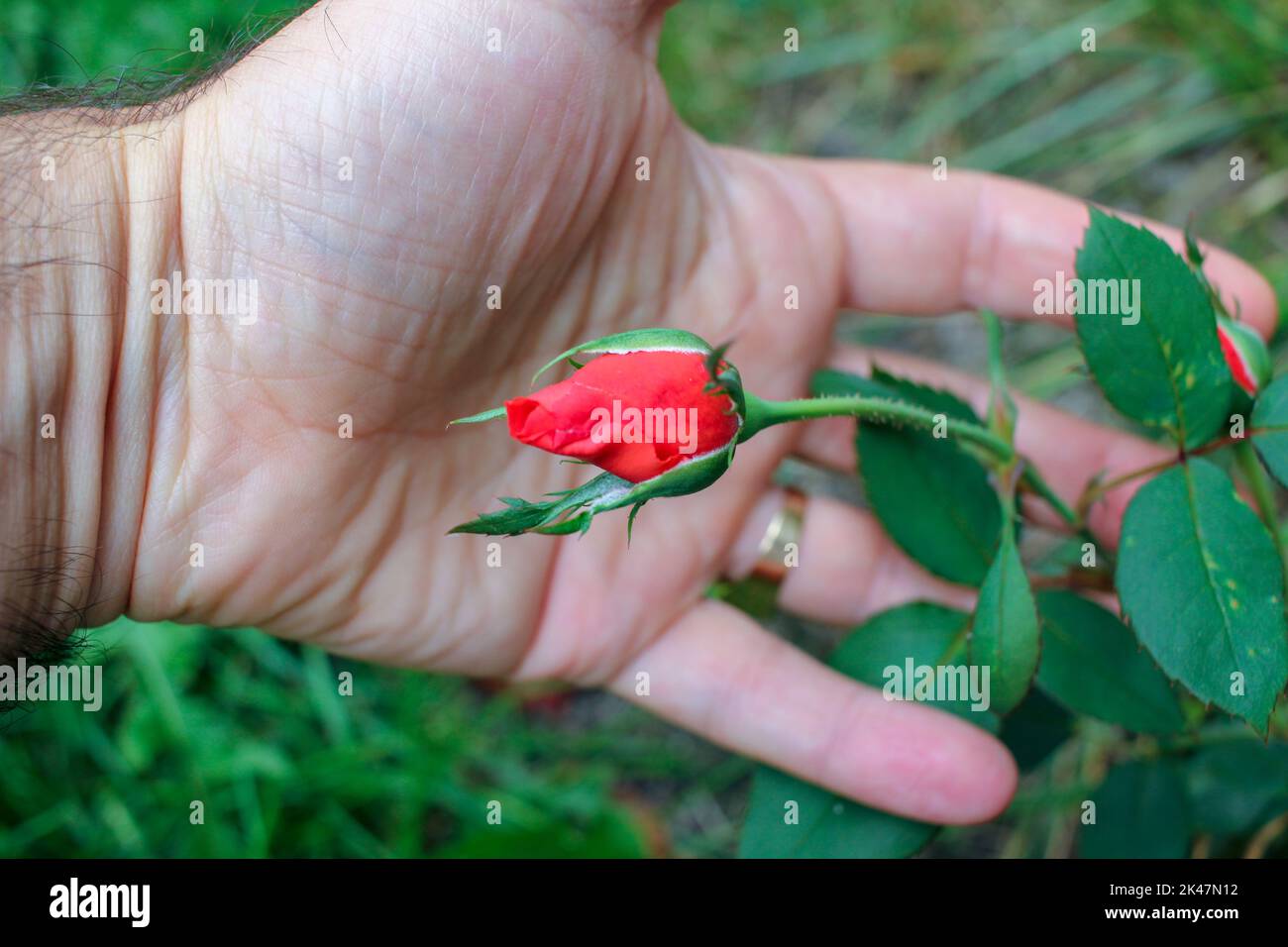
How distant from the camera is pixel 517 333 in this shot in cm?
129

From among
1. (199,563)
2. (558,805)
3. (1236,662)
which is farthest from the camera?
(558,805)

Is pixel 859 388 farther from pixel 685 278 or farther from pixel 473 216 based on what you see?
pixel 473 216

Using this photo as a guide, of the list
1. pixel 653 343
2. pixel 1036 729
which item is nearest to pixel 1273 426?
pixel 1036 729

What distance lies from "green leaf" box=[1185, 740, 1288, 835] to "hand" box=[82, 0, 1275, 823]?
0.30 m

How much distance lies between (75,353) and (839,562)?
3.36 feet

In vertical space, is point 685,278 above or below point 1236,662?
above

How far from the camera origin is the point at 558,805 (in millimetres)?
1835

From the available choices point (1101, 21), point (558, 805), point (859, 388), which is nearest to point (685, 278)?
point (859, 388)

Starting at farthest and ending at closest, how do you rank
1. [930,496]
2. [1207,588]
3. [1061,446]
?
[1061,446]
[930,496]
[1207,588]

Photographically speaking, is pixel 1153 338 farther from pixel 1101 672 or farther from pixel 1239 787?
pixel 1239 787

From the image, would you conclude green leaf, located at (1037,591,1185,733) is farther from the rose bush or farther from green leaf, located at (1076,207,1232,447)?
green leaf, located at (1076,207,1232,447)

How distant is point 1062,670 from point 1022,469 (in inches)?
8.7

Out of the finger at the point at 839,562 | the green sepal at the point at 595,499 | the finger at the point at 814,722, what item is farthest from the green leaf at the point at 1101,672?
the green sepal at the point at 595,499

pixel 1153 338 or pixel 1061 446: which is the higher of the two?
pixel 1153 338
